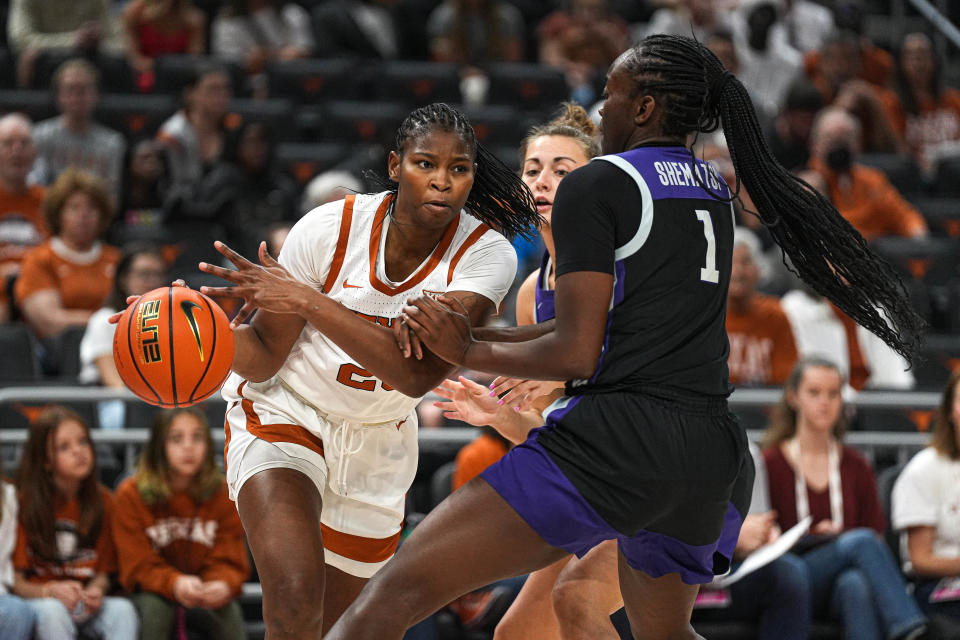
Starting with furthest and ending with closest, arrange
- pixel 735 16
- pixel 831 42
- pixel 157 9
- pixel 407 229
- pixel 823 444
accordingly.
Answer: pixel 735 16
pixel 831 42
pixel 157 9
pixel 823 444
pixel 407 229

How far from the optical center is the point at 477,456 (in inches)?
235

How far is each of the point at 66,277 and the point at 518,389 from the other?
4357 mm

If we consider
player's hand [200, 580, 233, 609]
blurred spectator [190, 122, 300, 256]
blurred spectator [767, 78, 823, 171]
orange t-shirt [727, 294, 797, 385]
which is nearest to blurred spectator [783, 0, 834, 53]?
blurred spectator [767, 78, 823, 171]

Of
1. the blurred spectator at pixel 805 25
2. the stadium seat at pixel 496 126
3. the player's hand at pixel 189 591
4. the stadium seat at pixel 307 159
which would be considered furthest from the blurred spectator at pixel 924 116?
the player's hand at pixel 189 591

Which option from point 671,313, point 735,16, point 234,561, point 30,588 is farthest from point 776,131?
point 671,313

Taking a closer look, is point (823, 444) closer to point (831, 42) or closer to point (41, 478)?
point (41, 478)

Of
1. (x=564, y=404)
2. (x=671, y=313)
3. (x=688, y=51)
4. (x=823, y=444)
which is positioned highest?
(x=688, y=51)

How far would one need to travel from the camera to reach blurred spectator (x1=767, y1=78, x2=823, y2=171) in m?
9.80

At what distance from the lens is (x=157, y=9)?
9.93 m

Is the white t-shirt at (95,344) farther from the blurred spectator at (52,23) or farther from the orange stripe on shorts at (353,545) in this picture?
the blurred spectator at (52,23)

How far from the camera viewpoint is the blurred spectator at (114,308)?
664cm

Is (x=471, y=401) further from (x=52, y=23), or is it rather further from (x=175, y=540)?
(x=52, y=23)

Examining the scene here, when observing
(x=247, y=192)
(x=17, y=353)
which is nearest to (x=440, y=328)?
(x=17, y=353)

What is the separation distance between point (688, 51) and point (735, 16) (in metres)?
8.98
